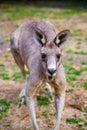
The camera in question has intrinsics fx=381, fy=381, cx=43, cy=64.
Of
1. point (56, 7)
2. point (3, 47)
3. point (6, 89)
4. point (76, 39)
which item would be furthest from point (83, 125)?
point (56, 7)

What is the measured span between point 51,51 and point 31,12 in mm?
11651

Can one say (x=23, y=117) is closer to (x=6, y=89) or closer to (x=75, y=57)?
(x=6, y=89)

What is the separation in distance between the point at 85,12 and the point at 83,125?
1122 cm

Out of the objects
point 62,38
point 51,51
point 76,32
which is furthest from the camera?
point 76,32

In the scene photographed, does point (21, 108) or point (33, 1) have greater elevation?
point (33, 1)

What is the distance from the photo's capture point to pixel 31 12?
15.5 meters

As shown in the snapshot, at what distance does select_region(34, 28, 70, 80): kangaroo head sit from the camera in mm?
3924

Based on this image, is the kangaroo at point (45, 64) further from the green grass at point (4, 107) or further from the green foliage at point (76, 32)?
the green foliage at point (76, 32)

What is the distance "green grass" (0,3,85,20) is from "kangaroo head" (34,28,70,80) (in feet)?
32.3

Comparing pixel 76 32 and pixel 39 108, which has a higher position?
pixel 76 32

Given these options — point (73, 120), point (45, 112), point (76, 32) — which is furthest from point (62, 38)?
point (76, 32)

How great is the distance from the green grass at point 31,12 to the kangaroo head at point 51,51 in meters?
9.85

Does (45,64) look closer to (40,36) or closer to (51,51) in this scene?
(51,51)

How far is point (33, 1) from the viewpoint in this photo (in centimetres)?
1866
